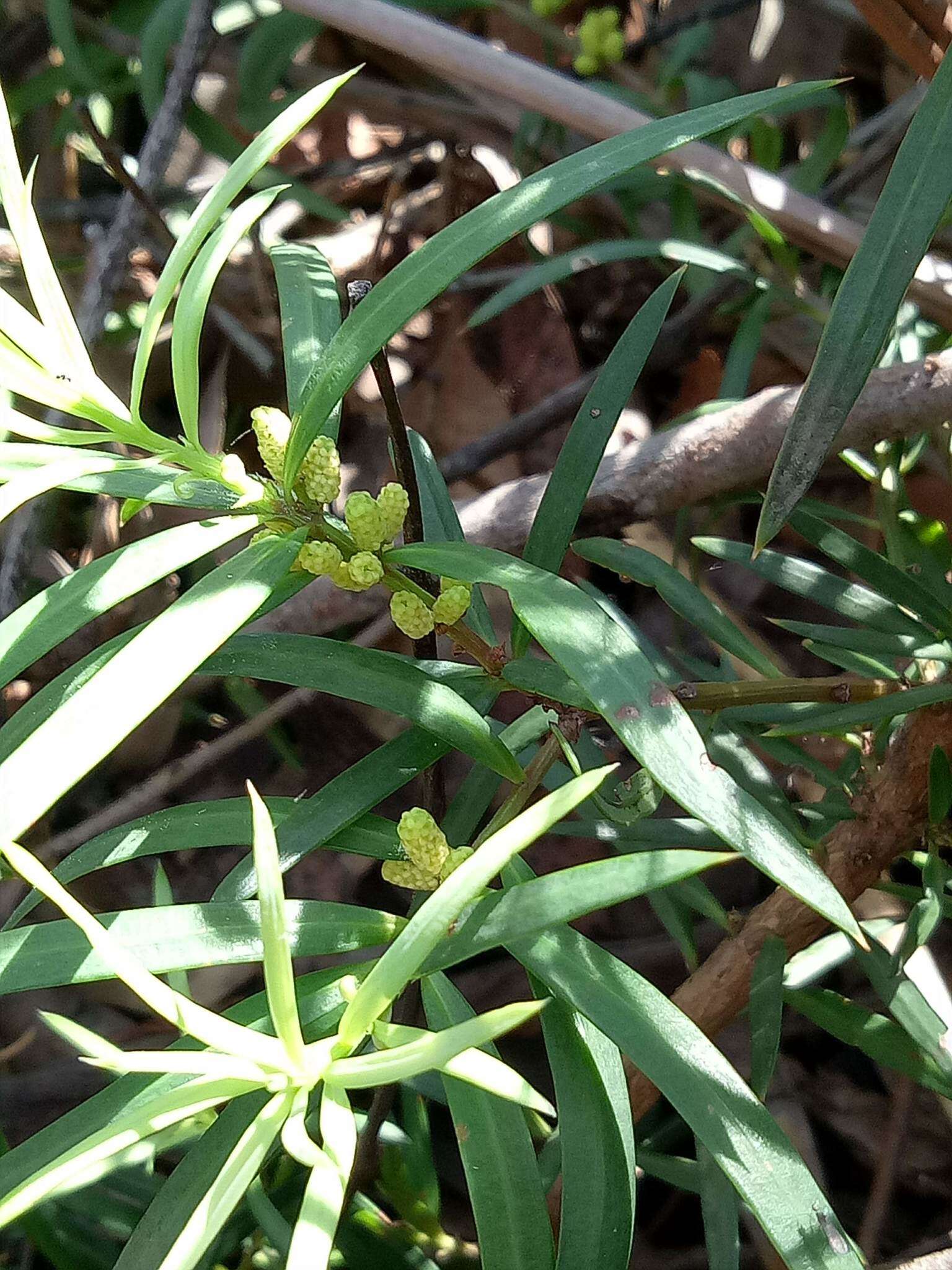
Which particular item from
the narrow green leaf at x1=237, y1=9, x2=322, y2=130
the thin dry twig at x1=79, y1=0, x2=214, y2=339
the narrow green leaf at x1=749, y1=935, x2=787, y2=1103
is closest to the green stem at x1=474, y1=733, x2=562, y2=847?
the narrow green leaf at x1=749, y1=935, x2=787, y2=1103

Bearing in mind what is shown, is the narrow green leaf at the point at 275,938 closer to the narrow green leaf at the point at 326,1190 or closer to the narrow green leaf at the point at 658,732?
the narrow green leaf at the point at 326,1190

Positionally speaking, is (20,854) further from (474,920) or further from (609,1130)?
(609,1130)

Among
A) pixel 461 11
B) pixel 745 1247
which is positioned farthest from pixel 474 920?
pixel 461 11

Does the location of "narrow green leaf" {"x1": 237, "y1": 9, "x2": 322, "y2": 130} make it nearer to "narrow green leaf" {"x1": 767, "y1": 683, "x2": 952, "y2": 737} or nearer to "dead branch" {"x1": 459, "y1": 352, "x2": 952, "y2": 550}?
"dead branch" {"x1": 459, "y1": 352, "x2": 952, "y2": 550}

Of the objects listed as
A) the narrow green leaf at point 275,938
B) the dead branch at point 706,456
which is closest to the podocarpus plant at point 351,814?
the narrow green leaf at point 275,938

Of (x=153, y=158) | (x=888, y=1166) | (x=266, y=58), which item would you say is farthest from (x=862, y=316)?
(x=266, y=58)
